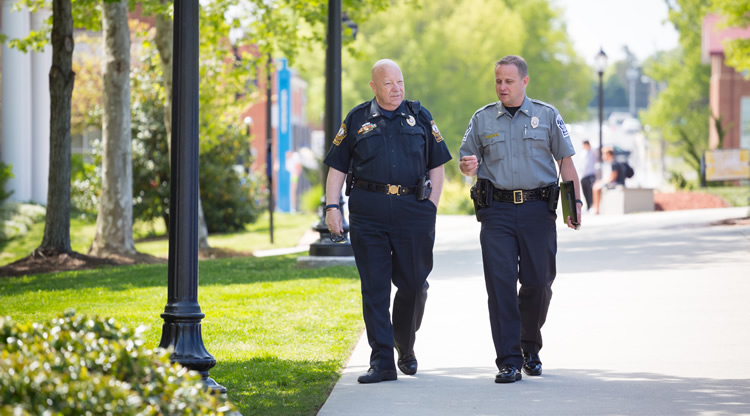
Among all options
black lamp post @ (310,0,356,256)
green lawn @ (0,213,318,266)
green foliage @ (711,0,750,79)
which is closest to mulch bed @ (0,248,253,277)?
black lamp post @ (310,0,356,256)

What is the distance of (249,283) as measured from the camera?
12.8 meters

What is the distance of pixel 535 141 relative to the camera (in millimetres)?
6859

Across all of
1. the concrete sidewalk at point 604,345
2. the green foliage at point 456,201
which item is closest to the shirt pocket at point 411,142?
the concrete sidewalk at point 604,345

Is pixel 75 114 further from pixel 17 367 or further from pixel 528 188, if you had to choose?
pixel 17 367

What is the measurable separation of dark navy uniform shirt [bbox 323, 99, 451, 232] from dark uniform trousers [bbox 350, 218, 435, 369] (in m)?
0.09

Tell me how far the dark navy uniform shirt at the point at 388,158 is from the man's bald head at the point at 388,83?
0.34ft

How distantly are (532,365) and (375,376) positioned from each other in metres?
1.01

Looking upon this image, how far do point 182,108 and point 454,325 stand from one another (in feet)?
12.8

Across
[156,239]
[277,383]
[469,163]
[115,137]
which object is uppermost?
[115,137]

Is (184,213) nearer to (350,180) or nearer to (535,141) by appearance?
(350,180)

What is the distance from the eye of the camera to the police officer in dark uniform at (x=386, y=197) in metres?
6.73

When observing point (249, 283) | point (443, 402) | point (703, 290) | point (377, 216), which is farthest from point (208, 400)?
point (249, 283)

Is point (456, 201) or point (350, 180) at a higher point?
point (350, 180)

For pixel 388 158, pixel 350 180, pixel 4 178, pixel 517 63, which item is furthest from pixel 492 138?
pixel 4 178
